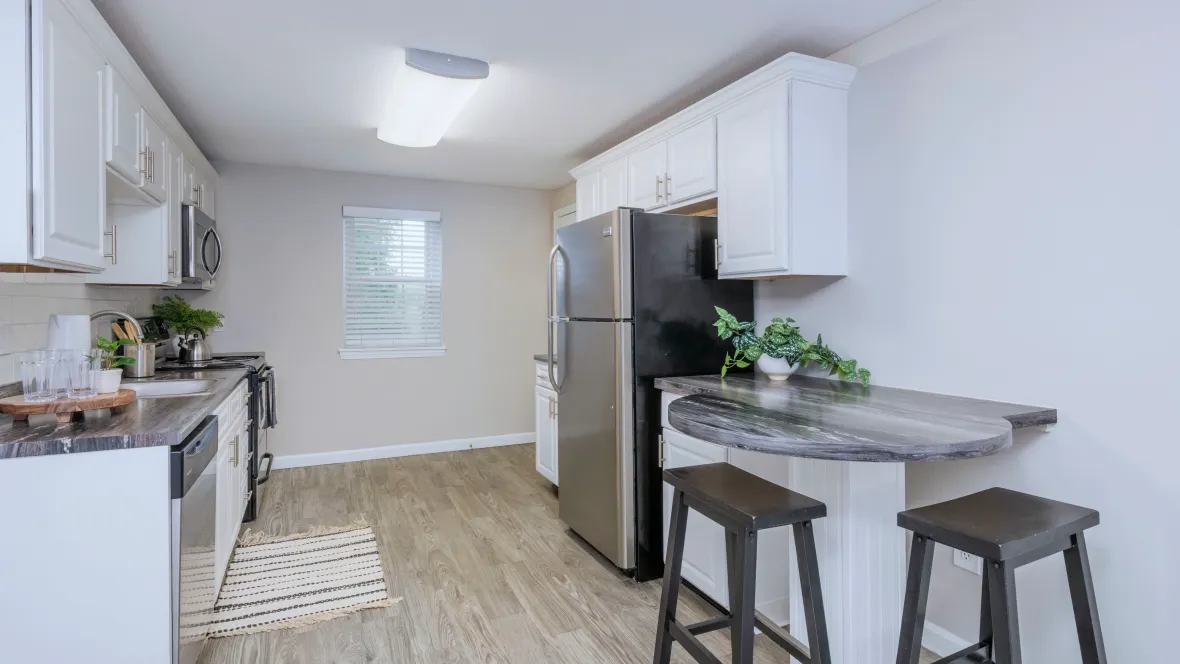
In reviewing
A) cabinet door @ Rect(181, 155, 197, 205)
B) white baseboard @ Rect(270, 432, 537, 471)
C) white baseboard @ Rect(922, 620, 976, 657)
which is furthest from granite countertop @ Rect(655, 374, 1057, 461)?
white baseboard @ Rect(270, 432, 537, 471)

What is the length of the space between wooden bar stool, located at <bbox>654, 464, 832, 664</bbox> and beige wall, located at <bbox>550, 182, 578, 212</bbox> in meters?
3.53

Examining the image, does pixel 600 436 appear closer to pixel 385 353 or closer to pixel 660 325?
pixel 660 325

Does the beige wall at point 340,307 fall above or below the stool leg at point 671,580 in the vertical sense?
above

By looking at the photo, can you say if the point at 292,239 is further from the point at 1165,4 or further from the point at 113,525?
the point at 1165,4

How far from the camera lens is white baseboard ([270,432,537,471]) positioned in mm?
4555

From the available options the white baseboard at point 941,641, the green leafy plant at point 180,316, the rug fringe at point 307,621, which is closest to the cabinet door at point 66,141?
the rug fringe at point 307,621

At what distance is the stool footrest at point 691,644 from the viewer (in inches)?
62.9

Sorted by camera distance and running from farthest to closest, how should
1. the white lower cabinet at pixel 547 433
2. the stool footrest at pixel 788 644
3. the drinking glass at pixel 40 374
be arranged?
the white lower cabinet at pixel 547 433 → the drinking glass at pixel 40 374 → the stool footrest at pixel 788 644

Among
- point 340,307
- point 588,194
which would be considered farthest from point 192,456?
point 340,307

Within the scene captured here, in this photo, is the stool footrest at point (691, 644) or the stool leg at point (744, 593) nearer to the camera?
the stool leg at point (744, 593)

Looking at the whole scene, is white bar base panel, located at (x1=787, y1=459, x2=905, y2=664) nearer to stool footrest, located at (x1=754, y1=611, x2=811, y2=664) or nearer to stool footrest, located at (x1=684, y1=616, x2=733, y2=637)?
stool footrest, located at (x1=754, y1=611, x2=811, y2=664)

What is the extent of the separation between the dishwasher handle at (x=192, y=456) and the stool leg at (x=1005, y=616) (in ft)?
6.60

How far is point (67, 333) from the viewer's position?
214cm

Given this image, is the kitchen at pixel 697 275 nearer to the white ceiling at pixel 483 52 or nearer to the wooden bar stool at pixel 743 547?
the white ceiling at pixel 483 52
